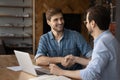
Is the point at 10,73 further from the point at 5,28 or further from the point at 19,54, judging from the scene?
the point at 5,28

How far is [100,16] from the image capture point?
1854 millimetres

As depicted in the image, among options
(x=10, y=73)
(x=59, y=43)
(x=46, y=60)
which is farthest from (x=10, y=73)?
(x=59, y=43)

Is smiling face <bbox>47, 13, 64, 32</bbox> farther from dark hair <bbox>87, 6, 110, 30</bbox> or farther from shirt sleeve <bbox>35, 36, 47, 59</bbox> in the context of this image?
dark hair <bbox>87, 6, 110, 30</bbox>

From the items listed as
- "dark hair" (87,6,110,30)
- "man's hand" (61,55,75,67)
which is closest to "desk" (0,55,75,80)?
"man's hand" (61,55,75,67)

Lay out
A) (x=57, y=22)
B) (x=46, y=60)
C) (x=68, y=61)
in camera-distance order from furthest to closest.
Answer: (x=57, y=22), (x=46, y=60), (x=68, y=61)

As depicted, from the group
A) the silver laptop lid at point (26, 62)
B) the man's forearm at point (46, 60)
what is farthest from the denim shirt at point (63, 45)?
the silver laptop lid at point (26, 62)

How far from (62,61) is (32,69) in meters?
0.42

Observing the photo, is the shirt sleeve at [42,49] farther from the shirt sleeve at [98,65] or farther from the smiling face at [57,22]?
the shirt sleeve at [98,65]

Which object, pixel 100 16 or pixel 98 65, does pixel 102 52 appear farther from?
pixel 100 16

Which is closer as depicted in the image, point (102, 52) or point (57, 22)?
point (102, 52)

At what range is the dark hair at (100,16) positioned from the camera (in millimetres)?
1854

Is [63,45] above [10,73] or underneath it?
above

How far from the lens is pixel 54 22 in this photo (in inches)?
112

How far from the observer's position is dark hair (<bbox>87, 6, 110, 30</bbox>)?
1.85 meters
